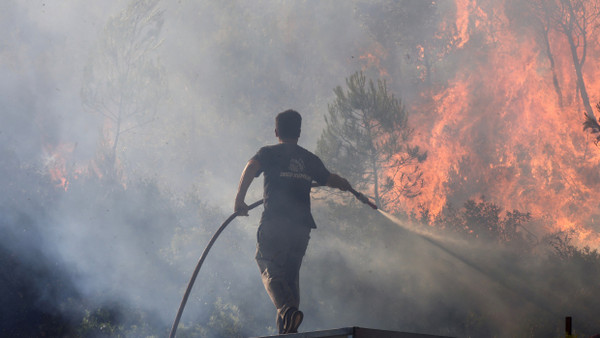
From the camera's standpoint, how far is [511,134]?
25.0m

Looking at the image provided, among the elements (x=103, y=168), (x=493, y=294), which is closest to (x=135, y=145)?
(x=103, y=168)

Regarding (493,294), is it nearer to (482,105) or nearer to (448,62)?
(482,105)

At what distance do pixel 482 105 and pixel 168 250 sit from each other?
17276 mm

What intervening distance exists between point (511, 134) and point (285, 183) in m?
22.0

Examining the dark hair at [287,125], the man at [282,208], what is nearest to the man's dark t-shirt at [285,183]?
the man at [282,208]

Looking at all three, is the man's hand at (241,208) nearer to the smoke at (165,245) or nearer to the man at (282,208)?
the man at (282,208)

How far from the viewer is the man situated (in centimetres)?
527

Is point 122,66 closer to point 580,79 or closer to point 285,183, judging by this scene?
point 580,79

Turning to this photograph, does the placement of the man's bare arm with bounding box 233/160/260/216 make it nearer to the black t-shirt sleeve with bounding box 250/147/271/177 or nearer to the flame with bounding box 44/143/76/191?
the black t-shirt sleeve with bounding box 250/147/271/177

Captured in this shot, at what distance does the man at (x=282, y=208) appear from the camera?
527cm

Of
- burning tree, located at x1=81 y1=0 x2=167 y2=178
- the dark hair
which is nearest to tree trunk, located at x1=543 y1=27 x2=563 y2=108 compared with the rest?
burning tree, located at x1=81 y1=0 x2=167 y2=178

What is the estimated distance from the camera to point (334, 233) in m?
17.5

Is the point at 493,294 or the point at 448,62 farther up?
the point at 448,62

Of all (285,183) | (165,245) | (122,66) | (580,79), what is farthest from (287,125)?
(580,79)
